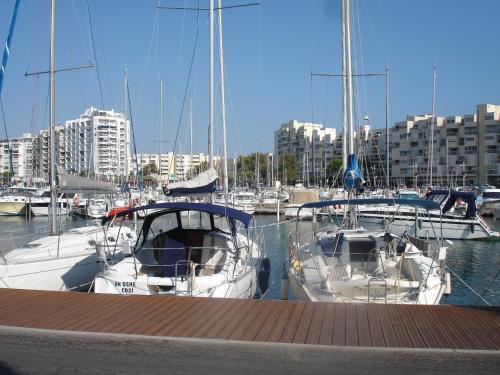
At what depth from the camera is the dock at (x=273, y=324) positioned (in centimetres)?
707

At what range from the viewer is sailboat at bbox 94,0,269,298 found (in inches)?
454

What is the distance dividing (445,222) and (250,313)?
1047 inches

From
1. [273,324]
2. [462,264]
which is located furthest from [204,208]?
[462,264]

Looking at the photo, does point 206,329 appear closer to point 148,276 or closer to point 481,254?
point 148,276

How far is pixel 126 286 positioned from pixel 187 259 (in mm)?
2072

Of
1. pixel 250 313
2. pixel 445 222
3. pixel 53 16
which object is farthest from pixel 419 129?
pixel 250 313

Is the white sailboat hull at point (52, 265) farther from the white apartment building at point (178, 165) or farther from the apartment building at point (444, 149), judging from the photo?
the apartment building at point (444, 149)

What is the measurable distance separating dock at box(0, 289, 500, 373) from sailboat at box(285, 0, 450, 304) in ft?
6.32

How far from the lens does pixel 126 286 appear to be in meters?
11.5

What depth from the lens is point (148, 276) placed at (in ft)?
39.4

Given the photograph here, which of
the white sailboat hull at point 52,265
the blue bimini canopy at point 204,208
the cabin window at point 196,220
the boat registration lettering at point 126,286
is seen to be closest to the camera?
the boat registration lettering at point 126,286

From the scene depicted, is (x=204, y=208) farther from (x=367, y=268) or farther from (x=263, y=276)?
(x=263, y=276)

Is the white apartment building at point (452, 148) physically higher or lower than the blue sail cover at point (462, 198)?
higher

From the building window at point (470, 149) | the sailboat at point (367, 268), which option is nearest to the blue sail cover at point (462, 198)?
the sailboat at point (367, 268)
